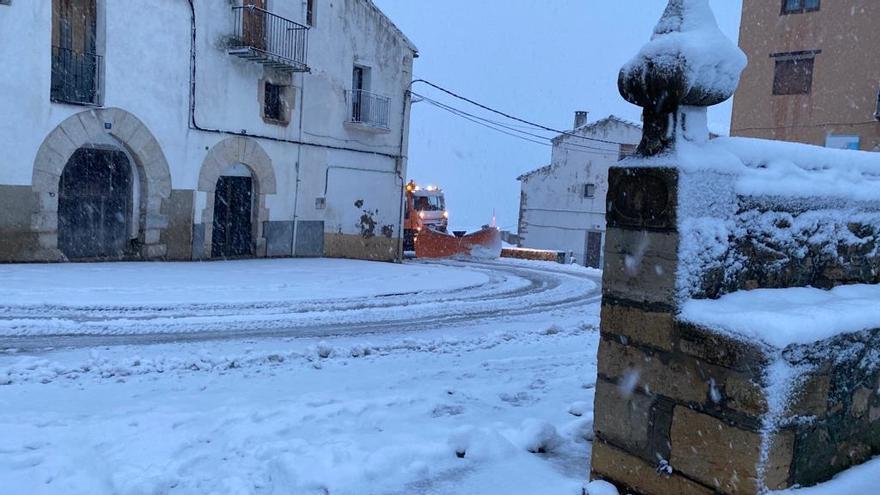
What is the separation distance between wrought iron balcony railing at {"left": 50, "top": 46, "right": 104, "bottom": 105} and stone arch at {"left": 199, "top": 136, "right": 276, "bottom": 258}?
9.30 ft

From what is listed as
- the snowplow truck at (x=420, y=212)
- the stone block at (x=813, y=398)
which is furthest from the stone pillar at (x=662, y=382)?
the snowplow truck at (x=420, y=212)

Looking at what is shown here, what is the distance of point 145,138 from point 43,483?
12.2 metres

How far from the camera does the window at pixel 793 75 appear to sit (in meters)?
19.9

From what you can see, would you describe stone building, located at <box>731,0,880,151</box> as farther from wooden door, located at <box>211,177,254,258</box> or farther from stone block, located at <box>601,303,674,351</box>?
Result: stone block, located at <box>601,303,674,351</box>

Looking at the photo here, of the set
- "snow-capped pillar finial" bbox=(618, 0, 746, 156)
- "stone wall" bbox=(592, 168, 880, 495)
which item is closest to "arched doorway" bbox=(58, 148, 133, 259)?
"stone wall" bbox=(592, 168, 880, 495)

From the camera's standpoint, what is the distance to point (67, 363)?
17.8 ft

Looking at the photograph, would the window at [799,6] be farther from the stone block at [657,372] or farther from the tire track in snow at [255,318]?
the stone block at [657,372]

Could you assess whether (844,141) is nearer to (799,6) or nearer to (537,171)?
(799,6)

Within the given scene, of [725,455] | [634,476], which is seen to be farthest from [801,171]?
[634,476]

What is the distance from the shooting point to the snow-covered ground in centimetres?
323

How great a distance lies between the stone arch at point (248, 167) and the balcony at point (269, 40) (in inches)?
81.0

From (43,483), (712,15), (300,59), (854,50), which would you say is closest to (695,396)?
(712,15)

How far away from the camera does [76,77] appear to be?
42.3ft

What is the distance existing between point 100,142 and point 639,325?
13492 mm
